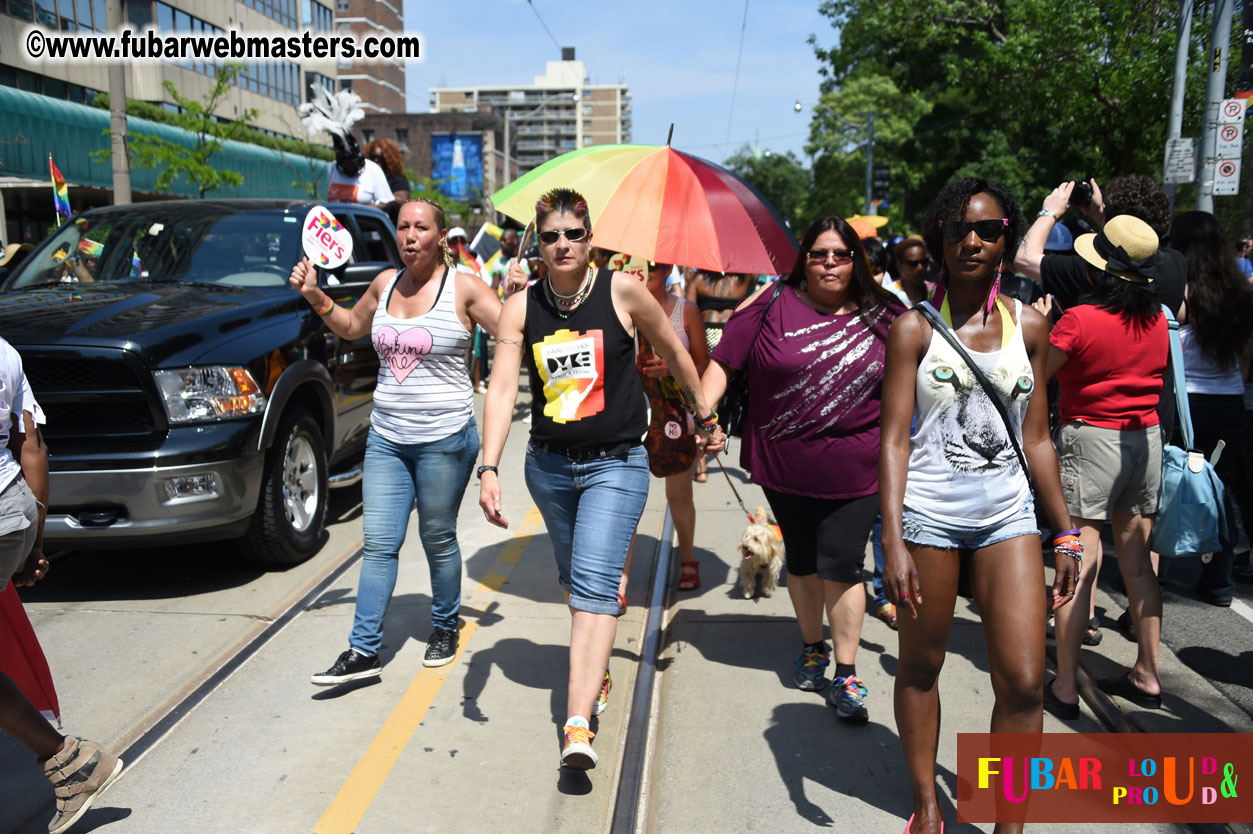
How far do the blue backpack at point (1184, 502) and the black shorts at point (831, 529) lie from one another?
136 centimetres

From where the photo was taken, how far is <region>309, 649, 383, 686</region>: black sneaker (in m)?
4.22

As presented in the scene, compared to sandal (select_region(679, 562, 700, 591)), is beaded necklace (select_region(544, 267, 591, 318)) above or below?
above

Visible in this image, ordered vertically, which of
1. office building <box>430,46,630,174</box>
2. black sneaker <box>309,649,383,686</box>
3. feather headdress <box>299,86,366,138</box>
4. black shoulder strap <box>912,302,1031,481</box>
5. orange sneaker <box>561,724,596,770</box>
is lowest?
black sneaker <box>309,649,383,686</box>

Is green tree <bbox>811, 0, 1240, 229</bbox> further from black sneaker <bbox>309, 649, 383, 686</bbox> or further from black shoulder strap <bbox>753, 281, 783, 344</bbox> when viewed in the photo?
black sneaker <bbox>309, 649, 383, 686</bbox>

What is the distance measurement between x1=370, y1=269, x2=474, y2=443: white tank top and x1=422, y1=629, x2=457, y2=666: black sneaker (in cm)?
100

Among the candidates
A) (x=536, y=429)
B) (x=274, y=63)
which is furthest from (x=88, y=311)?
(x=274, y=63)

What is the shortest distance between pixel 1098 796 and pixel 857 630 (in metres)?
1.08

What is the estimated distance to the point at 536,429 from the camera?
12.6 ft

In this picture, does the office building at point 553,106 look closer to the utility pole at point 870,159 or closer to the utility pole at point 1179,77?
the utility pole at point 870,159

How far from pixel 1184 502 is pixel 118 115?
1248 cm

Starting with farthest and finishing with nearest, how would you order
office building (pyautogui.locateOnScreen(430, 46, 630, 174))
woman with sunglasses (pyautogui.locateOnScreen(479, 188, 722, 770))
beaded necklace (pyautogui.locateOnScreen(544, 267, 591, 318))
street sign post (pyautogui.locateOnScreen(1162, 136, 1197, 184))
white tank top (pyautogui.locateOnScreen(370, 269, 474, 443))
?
office building (pyautogui.locateOnScreen(430, 46, 630, 174)) < street sign post (pyautogui.locateOnScreen(1162, 136, 1197, 184)) < white tank top (pyautogui.locateOnScreen(370, 269, 474, 443)) < beaded necklace (pyautogui.locateOnScreen(544, 267, 591, 318)) < woman with sunglasses (pyautogui.locateOnScreen(479, 188, 722, 770))

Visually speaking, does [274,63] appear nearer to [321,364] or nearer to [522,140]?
[321,364]

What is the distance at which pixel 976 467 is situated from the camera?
2.94 metres

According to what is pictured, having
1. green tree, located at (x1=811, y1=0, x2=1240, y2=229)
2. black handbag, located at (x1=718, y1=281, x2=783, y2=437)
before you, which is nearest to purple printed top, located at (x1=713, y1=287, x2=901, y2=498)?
black handbag, located at (x1=718, y1=281, x2=783, y2=437)
